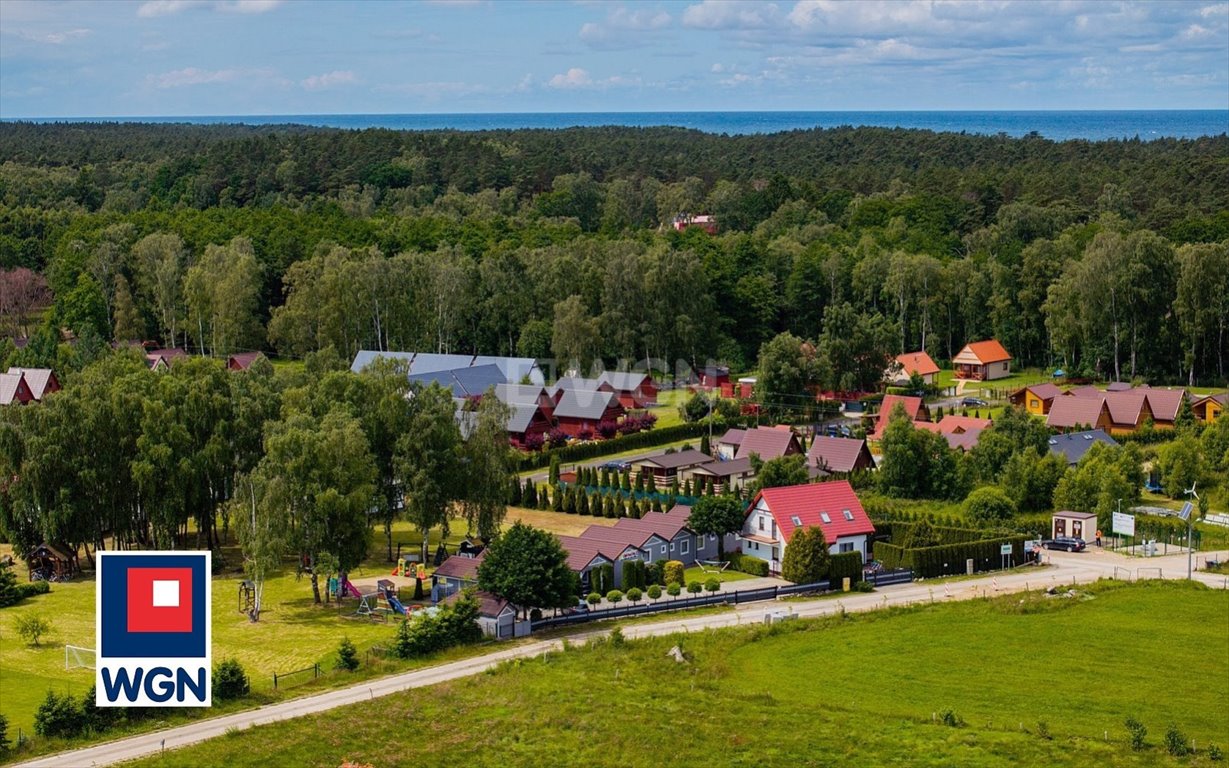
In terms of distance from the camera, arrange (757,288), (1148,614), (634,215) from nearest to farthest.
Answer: (1148,614) → (757,288) → (634,215)

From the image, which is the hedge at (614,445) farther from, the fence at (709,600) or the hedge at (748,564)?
the fence at (709,600)

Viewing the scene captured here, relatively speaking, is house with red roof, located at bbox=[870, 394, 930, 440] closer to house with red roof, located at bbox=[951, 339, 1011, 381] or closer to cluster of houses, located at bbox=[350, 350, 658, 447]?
cluster of houses, located at bbox=[350, 350, 658, 447]

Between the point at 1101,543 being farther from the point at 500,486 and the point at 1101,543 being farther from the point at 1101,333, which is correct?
the point at 1101,333

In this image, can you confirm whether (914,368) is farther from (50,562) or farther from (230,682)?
(230,682)

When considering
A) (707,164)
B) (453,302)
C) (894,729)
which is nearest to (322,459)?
(894,729)

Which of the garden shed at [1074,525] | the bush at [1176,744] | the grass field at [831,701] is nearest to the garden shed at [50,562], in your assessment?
the grass field at [831,701]

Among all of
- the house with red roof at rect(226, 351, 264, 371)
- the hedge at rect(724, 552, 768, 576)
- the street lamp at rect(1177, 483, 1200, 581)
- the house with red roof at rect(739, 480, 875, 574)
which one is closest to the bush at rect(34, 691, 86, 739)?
the hedge at rect(724, 552, 768, 576)
